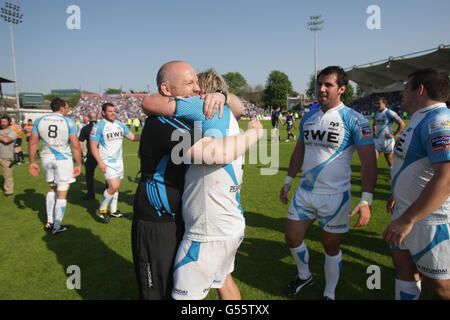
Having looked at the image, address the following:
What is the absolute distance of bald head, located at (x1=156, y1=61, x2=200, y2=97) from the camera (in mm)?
1836

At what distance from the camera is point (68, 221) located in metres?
5.92

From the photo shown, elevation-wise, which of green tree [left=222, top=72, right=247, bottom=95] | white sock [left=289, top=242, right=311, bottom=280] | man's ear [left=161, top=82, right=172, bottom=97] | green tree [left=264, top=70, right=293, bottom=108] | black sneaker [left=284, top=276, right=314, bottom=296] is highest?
green tree [left=222, top=72, right=247, bottom=95]

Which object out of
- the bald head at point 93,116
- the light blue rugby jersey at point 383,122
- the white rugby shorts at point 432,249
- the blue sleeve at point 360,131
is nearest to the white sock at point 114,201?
the bald head at point 93,116

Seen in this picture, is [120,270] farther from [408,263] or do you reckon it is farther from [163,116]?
[408,263]

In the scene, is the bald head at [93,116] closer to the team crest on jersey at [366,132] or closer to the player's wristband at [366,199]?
the team crest on jersey at [366,132]

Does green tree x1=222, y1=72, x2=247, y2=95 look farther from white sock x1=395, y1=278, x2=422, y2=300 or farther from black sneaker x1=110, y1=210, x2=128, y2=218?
white sock x1=395, y1=278, x2=422, y2=300

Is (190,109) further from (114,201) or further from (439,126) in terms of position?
(114,201)

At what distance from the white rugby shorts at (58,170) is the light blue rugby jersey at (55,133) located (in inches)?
3.5

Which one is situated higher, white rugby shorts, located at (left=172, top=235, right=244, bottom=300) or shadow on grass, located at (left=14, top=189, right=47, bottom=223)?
white rugby shorts, located at (left=172, top=235, right=244, bottom=300)

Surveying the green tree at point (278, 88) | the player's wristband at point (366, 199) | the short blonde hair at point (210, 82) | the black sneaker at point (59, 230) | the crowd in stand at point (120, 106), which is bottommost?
the black sneaker at point (59, 230)

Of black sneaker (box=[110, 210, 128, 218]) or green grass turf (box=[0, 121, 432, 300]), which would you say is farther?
black sneaker (box=[110, 210, 128, 218])

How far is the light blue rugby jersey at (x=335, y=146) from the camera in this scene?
2.98 metres

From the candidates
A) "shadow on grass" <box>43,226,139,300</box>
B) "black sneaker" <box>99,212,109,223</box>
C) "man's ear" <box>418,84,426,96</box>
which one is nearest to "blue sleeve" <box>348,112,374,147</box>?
"man's ear" <box>418,84,426,96</box>
